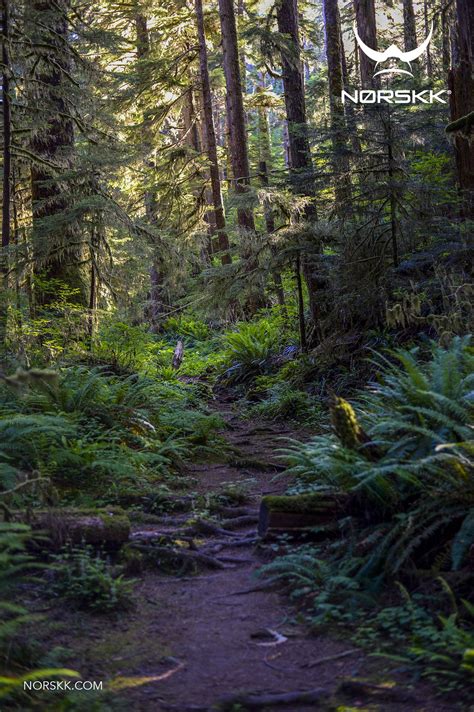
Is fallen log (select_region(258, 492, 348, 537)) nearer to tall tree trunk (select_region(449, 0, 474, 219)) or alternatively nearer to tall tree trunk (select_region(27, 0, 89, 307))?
tall tree trunk (select_region(449, 0, 474, 219))

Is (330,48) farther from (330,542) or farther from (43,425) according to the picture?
(330,542)

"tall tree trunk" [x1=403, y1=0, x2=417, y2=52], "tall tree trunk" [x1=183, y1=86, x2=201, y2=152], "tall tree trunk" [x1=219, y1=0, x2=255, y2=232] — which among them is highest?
"tall tree trunk" [x1=403, y1=0, x2=417, y2=52]

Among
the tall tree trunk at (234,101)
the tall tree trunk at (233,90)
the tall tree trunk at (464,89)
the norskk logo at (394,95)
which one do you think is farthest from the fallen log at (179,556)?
the tall tree trunk at (233,90)

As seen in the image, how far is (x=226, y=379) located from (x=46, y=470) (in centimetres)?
823

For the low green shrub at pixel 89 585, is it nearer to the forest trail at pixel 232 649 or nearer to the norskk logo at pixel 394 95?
the forest trail at pixel 232 649

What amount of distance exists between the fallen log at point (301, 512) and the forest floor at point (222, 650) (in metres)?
0.22

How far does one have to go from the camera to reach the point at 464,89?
953 cm

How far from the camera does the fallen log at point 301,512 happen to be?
16.5 ft

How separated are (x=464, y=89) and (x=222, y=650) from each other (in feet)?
28.8

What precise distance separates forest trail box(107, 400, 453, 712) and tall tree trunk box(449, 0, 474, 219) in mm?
6877

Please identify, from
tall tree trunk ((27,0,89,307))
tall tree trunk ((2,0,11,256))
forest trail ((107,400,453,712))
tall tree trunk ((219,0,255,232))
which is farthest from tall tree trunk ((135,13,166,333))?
forest trail ((107,400,453,712))

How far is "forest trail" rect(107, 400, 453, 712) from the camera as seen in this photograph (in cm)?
315

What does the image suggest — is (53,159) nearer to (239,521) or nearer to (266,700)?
(239,521)

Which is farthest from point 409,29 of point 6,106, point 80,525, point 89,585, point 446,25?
point 89,585
